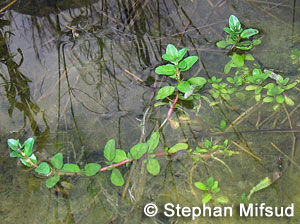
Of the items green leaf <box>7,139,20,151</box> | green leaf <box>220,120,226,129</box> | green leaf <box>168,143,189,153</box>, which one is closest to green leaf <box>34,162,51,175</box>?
green leaf <box>7,139,20,151</box>

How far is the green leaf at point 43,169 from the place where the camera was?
1999mm

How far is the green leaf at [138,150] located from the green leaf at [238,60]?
2.93ft

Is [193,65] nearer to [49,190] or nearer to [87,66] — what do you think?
[87,66]

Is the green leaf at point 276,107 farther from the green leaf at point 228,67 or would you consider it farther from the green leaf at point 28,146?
the green leaf at point 28,146

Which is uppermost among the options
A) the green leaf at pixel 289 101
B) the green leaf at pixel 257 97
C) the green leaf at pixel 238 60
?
the green leaf at pixel 238 60

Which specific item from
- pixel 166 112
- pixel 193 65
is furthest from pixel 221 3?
pixel 166 112

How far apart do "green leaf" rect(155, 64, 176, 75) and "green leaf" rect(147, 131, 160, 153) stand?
44 cm

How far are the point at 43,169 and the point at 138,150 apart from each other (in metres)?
0.53

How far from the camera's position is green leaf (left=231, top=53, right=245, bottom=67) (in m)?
2.48

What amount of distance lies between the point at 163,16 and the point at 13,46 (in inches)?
46.9

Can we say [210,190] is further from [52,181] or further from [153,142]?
[52,181]

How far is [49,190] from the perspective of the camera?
202 cm

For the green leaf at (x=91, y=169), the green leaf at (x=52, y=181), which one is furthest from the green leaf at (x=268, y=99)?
the green leaf at (x=52, y=181)

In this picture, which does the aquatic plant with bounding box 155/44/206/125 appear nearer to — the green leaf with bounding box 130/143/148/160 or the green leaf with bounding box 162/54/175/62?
the green leaf with bounding box 162/54/175/62
